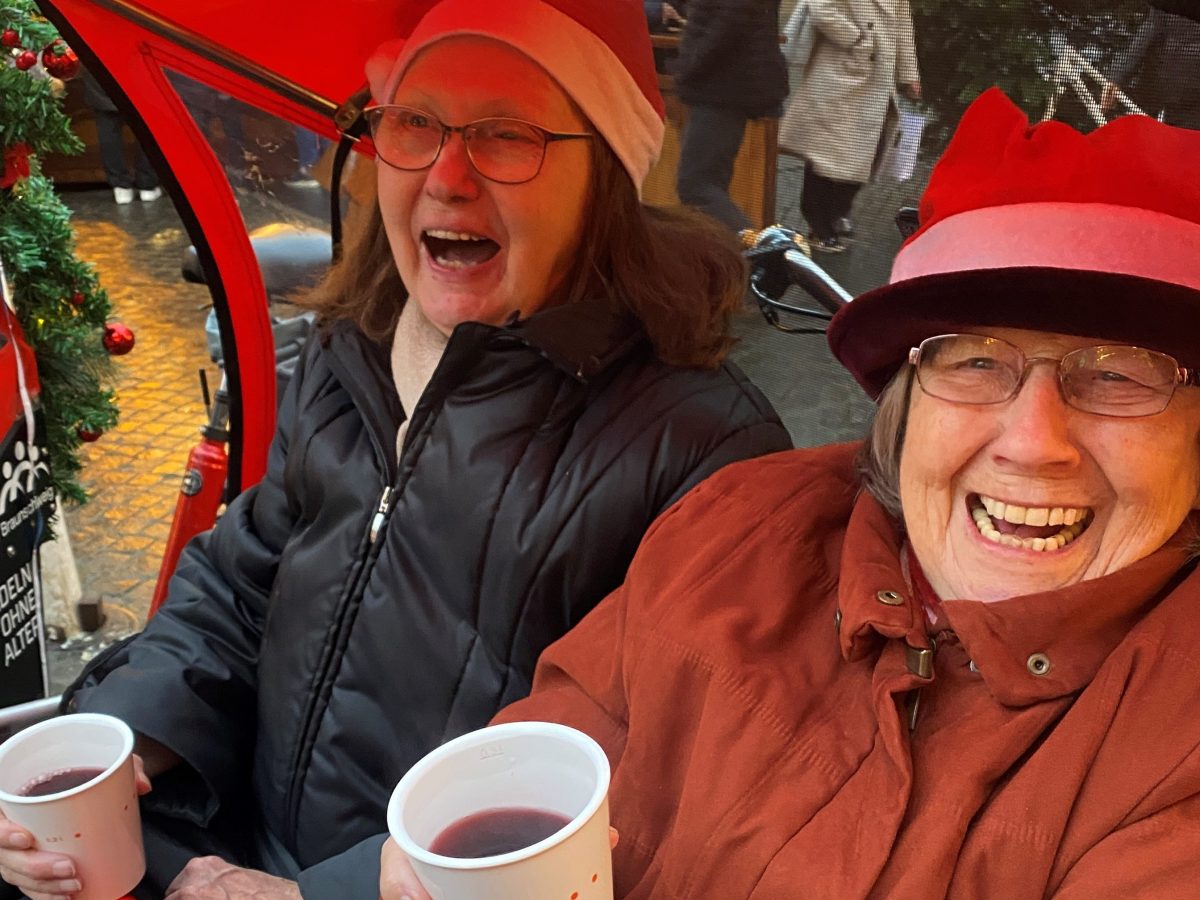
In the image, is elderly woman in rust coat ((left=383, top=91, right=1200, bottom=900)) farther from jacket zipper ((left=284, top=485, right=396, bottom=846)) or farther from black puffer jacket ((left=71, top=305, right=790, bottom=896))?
jacket zipper ((left=284, top=485, right=396, bottom=846))

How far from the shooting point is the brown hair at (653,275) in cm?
141

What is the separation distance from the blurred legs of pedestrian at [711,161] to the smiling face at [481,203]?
0.87 ft

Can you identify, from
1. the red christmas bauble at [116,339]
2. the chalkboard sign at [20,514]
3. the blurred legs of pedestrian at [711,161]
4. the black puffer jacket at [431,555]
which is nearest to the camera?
the black puffer jacket at [431,555]

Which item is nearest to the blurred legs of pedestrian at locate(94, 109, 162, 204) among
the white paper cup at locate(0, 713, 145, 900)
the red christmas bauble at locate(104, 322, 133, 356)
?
the red christmas bauble at locate(104, 322, 133, 356)

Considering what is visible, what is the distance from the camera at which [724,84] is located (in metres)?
1.52

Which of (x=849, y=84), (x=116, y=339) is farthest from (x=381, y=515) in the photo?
(x=116, y=339)

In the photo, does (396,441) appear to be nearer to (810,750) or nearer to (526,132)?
(526,132)

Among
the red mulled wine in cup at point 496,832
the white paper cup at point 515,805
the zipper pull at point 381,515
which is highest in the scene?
the white paper cup at point 515,805

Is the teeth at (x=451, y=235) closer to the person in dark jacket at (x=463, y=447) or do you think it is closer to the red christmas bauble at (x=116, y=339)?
the person in dark jacket at (x=463, y=447)

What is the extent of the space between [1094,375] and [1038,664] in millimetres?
268

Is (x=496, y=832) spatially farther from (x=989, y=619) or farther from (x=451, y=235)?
(x=451, y=235)

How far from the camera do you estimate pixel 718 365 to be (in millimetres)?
1424

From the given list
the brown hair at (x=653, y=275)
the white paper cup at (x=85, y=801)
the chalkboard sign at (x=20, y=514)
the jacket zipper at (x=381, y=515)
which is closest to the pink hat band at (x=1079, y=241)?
the brown hair at (x=653, y=275)

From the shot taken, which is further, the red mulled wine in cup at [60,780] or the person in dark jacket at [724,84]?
the person in dark jacket at [724,84]
